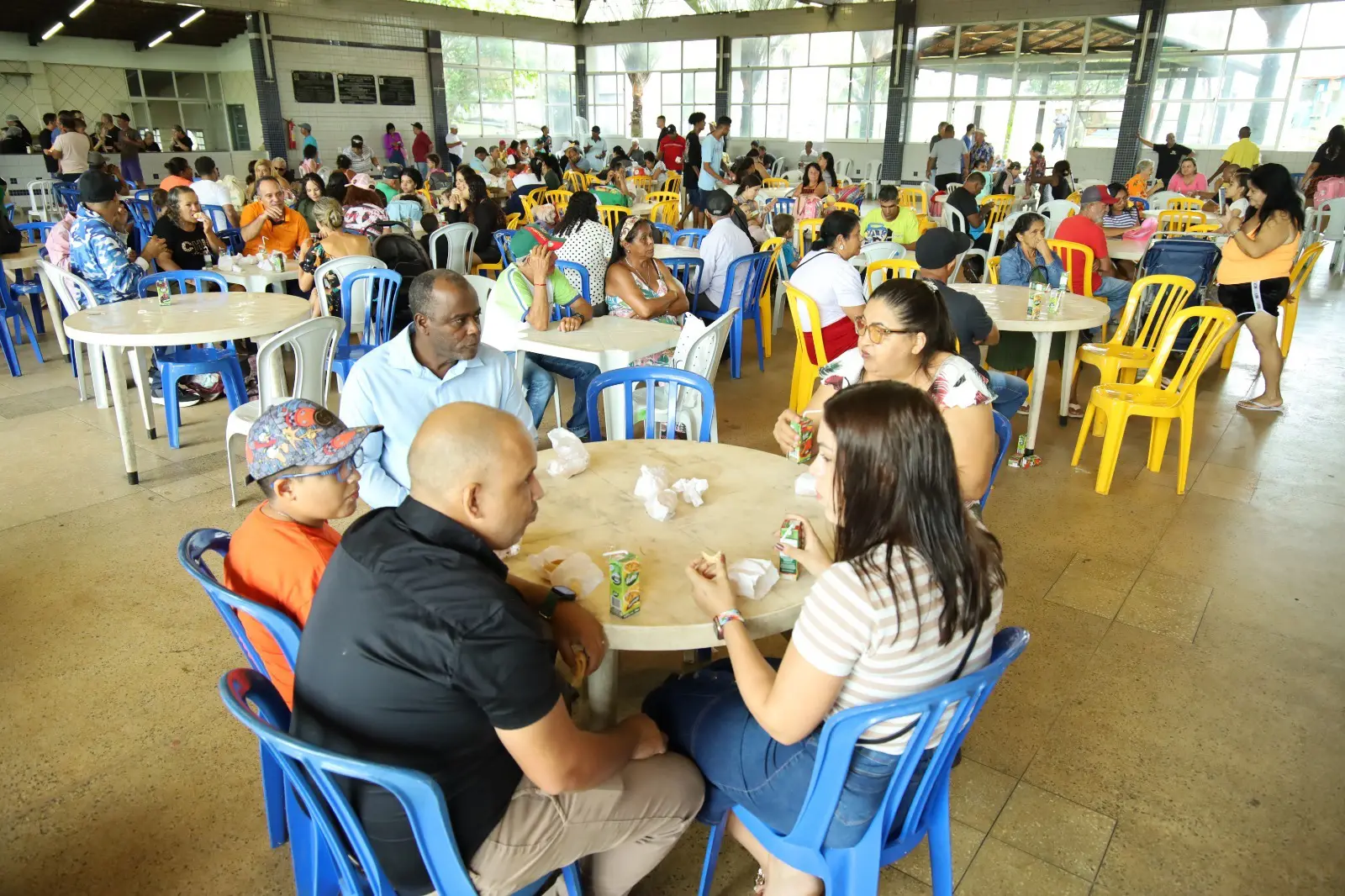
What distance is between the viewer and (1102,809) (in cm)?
211

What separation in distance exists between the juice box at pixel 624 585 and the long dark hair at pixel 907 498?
44cm

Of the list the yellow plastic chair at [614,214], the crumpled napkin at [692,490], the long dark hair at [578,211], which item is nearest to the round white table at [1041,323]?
the long dark hair at [578,211]

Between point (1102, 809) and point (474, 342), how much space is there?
2184 mm

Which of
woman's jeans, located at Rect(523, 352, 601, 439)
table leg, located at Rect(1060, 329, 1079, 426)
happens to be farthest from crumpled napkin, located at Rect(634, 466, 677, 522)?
table leg, located at Rect(1060, 329, 1079, 426)

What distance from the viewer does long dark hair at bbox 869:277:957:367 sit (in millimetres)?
2461

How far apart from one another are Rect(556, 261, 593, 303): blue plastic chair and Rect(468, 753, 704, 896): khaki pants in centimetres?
307

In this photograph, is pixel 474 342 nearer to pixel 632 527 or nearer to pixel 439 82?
pixel 632 527

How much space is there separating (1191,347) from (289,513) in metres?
4.04

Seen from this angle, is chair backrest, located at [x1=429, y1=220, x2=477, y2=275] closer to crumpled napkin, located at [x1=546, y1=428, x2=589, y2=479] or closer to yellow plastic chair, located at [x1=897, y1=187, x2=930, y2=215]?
crumpled napkin, located at [x1=546, y1=428, x2=589, y2=479]

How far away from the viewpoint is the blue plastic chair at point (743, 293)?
5.53 m

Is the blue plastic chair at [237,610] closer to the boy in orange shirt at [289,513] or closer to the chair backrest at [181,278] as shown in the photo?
the boy in orange shirt at [289,513]

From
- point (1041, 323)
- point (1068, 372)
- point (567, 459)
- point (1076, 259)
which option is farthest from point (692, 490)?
point (1076, 259)

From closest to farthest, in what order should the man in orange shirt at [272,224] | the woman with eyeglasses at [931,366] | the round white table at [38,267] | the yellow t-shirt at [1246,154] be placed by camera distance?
the woman with eyeglasses at [931,366]
the round white table at [38,267]
the man in orange shirt at [272,224]
the yellow t-shirt at [1246,154]

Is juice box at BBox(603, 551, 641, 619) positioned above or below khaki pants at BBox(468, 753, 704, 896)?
above
